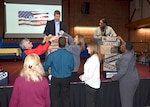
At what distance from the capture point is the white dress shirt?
9.95 ft

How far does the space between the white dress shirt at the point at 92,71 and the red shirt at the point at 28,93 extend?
983 millimetres

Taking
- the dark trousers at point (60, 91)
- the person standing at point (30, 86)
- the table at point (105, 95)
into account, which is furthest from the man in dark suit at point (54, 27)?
the person standing at point (30, 86)

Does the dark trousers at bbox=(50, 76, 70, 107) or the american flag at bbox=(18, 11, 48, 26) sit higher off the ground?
the american flag at bbox=(18, 11, 48, 26)

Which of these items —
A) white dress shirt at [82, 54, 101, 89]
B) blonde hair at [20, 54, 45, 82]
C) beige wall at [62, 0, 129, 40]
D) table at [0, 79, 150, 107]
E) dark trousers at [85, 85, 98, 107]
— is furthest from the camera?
beige wall at [62, 0, 129, 40]

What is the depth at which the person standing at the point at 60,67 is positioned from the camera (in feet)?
10.2

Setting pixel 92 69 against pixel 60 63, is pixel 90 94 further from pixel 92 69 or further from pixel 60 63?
pixel 60 63

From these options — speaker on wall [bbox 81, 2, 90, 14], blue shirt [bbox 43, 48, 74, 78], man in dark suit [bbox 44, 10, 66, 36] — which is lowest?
blue shirt [bbox 43, 48, 74, 78]

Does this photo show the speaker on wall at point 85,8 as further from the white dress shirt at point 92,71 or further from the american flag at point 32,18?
the white dress shirt at point 92,71

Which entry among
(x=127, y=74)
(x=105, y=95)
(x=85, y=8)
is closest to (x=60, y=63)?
(x=127, y=74)

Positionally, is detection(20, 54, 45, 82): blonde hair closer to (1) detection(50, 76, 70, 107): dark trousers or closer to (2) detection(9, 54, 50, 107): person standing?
(2) detection(9, 54, 50, 107): person standing

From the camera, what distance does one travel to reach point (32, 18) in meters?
10.7

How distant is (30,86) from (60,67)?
1.11 m

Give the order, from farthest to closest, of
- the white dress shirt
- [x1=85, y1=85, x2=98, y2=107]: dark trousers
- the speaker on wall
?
the speaker on wall
[x1=85, y1=85, x2=98, y2=107]: dark trousers
the white dress shirt

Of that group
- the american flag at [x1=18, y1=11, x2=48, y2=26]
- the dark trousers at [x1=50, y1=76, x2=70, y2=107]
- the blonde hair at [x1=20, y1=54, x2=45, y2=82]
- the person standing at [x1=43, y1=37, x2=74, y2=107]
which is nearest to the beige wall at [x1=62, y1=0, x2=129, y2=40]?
the american flag at [x1=18, y1=11, x2=48, y2=26]
